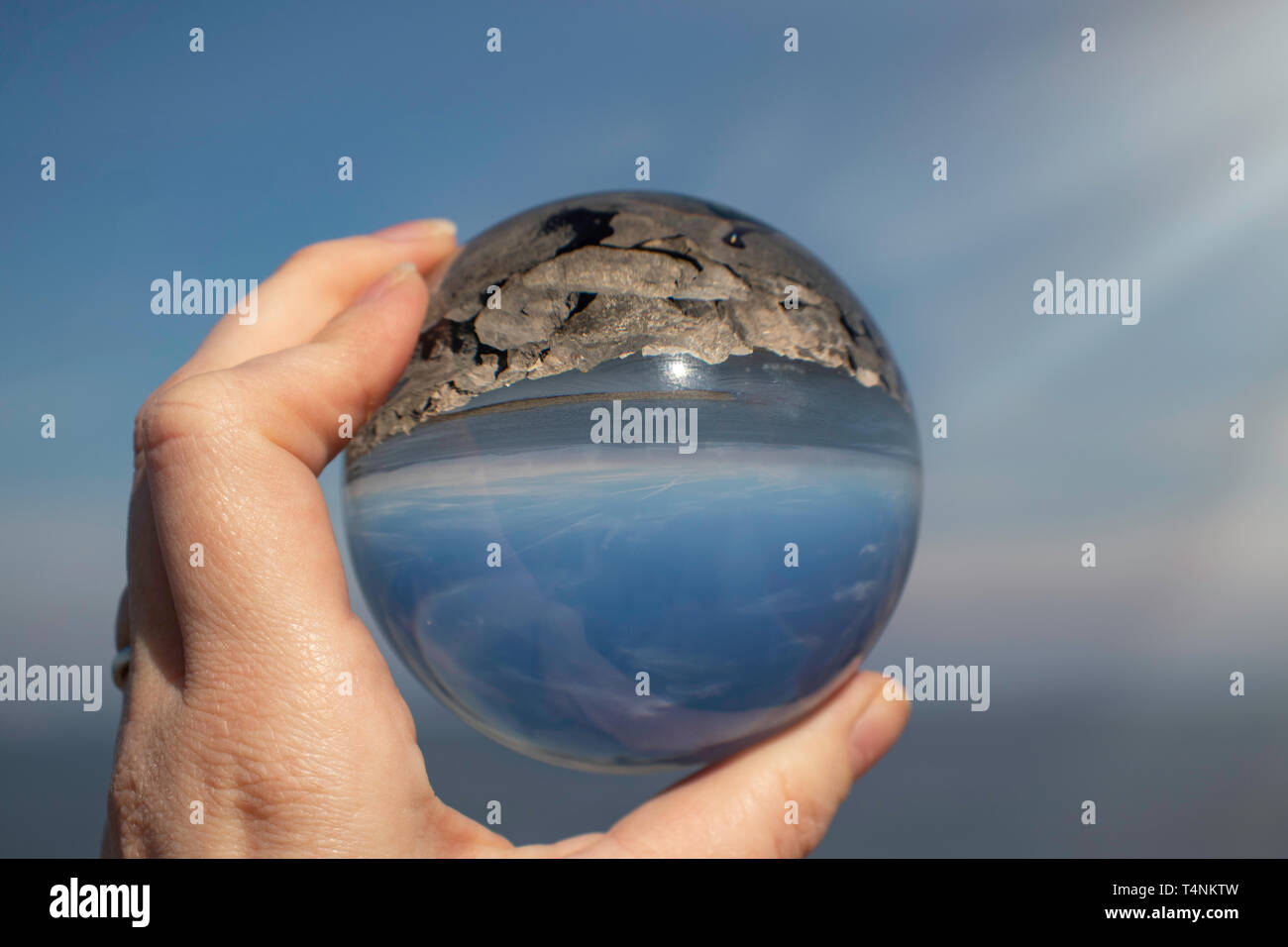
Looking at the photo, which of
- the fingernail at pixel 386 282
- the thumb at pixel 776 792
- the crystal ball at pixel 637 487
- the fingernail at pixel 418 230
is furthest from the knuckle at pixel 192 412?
the thumb at pixel 776 792

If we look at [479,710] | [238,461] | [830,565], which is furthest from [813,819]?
[238,461]

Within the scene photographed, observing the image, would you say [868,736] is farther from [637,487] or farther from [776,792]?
[637,487]

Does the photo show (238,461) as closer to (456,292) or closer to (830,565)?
(456,292)

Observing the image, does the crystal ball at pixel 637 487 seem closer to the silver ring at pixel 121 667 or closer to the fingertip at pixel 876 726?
the fingertip at pixel 876 726

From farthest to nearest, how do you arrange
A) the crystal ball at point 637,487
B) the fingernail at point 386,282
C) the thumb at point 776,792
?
the fingernail at point 386,282 < the thumb at point 776,792 < the crystal ball at point 637,487

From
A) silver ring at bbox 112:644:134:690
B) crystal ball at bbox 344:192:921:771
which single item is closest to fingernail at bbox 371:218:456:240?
crystal ball at bbox 344:192:921:771
